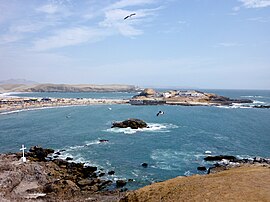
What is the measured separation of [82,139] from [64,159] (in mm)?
14500

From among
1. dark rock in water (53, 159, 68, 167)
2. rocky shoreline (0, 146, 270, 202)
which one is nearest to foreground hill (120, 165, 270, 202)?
rocky shoreline (0, 146, 270, 202)

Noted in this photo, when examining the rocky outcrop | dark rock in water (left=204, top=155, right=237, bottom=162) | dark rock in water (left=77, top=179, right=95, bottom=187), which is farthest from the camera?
dark rock in water (left=204, top=155, right=237, bottom=162)

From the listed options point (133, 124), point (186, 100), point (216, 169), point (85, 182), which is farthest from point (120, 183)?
point (186, 100)

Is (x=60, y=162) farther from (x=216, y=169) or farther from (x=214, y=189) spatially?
(x=214, y=189)

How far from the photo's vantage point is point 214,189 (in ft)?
54.4

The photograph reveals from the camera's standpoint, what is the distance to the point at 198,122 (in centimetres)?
7900

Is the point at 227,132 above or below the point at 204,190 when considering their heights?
below

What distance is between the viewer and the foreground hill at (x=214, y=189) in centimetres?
1550

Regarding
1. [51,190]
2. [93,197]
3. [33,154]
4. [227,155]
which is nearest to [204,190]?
[93,197]

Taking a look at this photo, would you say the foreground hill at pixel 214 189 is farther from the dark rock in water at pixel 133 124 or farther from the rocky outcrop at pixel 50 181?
the dark rock in water at pixel 133 124

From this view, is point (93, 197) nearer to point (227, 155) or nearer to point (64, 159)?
point (64, 159)

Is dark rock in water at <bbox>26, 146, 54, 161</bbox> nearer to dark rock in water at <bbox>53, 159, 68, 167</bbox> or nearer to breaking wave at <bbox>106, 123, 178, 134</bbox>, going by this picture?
dark rock in water at <bbox>53, 159, 68, 167</bbox>

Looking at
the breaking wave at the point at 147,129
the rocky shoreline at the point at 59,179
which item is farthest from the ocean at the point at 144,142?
the rocky shoreline at the point at 59,179

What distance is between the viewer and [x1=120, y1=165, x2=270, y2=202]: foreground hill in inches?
610
